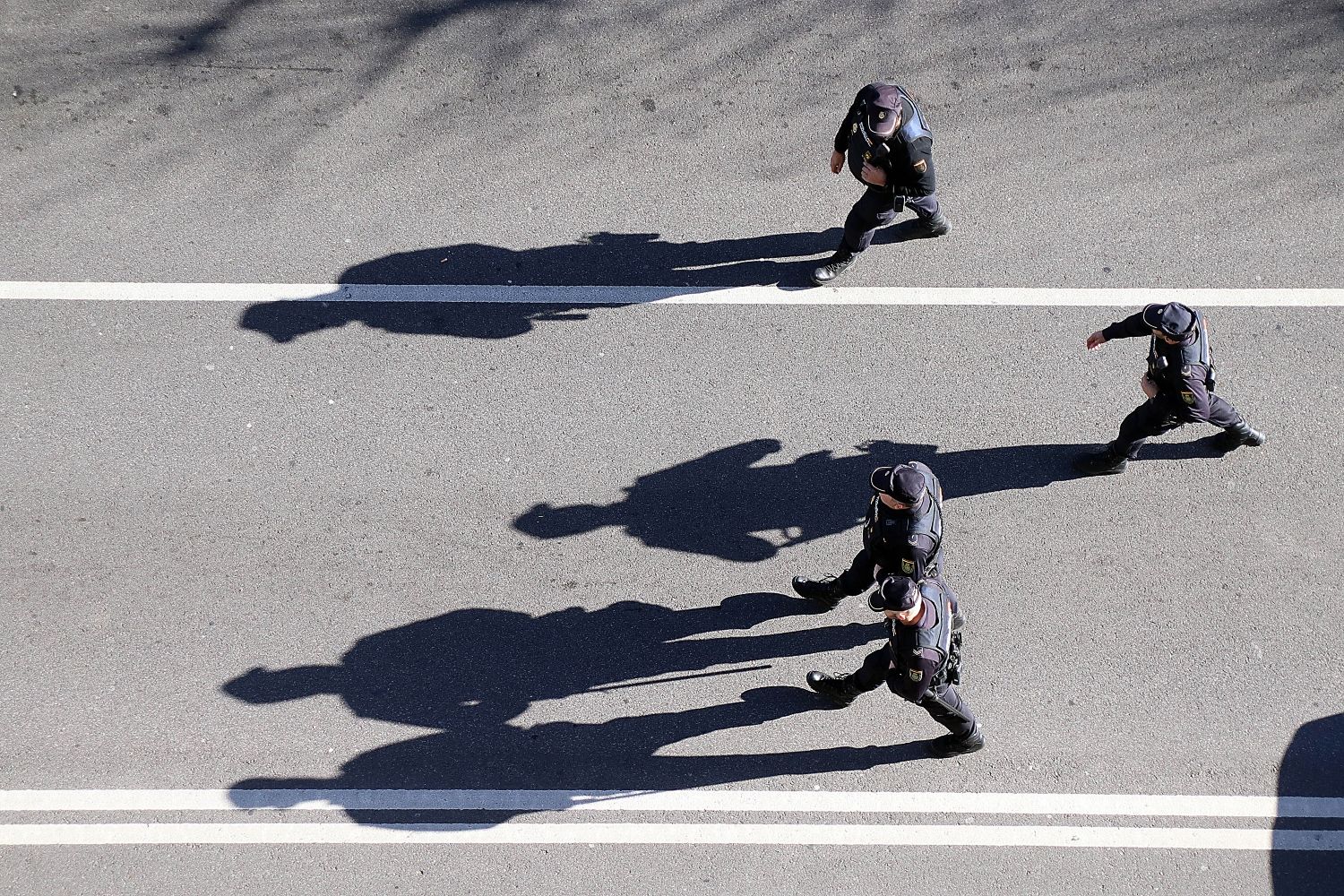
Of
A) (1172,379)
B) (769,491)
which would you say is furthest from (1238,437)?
(769,491)

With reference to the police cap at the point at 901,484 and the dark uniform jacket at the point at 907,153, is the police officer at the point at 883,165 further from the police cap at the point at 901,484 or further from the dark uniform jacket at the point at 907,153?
the police cap at the point at 901,484

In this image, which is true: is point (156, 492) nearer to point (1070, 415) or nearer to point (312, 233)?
point (312, 233)

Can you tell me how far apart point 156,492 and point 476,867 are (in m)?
3.10

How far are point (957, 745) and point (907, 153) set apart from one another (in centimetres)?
354

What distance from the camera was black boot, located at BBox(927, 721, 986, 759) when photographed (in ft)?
18.7

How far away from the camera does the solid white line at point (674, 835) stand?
5770mm

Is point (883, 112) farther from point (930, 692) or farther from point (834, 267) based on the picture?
point (930, 692)

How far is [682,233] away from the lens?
7.02 m

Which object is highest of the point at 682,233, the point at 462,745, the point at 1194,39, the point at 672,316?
the point at 1194,39

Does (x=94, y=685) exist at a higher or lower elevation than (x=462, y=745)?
higher

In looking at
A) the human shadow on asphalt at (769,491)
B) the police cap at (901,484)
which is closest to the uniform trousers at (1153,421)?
the human shadow on asphalt at (769,491)

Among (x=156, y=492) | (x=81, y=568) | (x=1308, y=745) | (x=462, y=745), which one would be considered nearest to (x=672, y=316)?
(x=462, y=745)

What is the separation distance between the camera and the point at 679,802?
588cm

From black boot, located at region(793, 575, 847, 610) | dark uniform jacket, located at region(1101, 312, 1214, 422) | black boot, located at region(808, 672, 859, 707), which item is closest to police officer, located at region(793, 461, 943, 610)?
black boot, located at region(793, 575, 847, 610)
